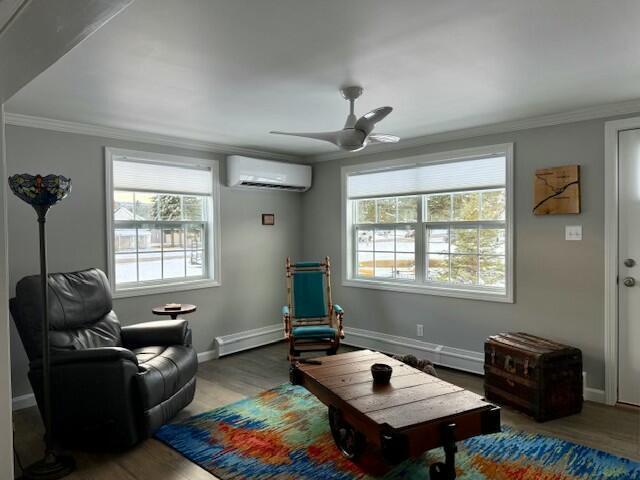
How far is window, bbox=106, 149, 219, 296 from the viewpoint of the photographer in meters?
4.04

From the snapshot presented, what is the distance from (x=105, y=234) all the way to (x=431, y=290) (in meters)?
3.15

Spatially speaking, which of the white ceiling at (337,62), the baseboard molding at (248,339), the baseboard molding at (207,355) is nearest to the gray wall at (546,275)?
the white ceiling at (337,62)

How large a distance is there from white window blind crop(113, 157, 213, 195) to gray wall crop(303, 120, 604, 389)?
2197mm

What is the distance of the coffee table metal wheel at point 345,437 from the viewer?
2.52 m

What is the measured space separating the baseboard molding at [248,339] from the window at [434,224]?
112cm

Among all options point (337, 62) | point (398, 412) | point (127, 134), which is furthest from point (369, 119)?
point (127, 134)

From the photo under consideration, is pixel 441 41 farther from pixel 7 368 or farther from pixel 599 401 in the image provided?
pixel 599 401

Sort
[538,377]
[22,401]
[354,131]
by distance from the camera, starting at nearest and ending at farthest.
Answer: [354,131]
[538,377]
[22,401]

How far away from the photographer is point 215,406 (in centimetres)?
340

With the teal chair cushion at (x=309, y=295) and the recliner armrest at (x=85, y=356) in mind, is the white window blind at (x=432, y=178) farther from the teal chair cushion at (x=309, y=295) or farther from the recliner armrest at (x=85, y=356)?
the recliner armrest at (x=85, y=356)

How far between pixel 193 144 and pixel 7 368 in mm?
2927

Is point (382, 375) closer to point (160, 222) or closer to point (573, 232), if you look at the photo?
point (573, 232)

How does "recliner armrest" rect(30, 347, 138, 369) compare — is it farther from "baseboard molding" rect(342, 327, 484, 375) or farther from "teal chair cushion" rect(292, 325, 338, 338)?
"baseboard molding" rect(342, 327, 484, 375)

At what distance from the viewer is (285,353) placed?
4867 mm
